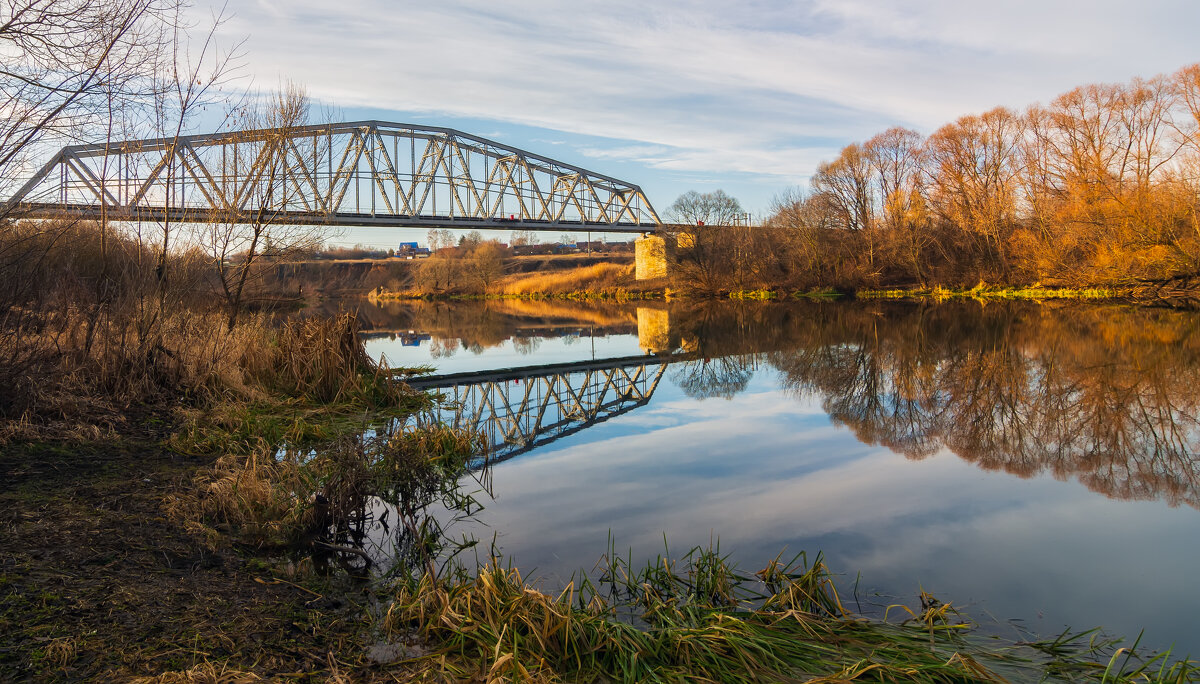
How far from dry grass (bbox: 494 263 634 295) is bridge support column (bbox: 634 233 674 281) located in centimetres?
137

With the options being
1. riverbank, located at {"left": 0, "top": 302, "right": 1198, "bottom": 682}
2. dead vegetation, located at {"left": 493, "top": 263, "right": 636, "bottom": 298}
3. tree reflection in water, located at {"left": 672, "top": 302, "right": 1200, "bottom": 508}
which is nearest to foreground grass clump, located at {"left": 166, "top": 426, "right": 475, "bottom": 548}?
riverbank, located at {"left": 0, "top": 302, "right": 1198, "bottom": 682}

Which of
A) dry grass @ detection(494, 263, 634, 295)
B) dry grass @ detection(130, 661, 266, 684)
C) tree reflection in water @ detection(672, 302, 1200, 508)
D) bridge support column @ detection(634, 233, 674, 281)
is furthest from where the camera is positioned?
dry grass @ detection(494, 263, 634, 295)

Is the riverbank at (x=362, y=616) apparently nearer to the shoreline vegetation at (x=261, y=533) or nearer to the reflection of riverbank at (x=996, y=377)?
the shoreline vegetation at (x=261, y=533)

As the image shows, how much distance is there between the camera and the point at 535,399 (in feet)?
39.6

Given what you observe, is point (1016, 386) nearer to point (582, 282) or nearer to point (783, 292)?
point (783, 292)

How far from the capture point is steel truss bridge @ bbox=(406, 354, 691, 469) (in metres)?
9.16

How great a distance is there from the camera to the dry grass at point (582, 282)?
58.2 meters

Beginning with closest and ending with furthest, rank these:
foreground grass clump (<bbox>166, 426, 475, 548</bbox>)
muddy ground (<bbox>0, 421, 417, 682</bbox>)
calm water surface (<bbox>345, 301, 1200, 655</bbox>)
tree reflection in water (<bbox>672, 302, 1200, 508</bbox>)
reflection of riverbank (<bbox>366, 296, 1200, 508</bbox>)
Result: 1. muddy ground (<bbox>0, 421, 417, 682</bbox>)
2. calm water surface (<bbox>345, 301, 1200, 655</bbox>)
3. foreground grass clump (<bbox>166, 426, 475, 548</bbox>)
4. tree reflection in water (<bbox>672, 302, 1200, 508</bbox>)
5. reflection of riverbank (<bbox>366, 296, 1200, 508</bbox>)

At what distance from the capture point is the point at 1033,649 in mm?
3500

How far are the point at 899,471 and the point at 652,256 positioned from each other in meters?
48.9

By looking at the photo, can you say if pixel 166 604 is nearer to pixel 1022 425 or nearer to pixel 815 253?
pixel 1022 425

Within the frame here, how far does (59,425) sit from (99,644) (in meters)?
4.97

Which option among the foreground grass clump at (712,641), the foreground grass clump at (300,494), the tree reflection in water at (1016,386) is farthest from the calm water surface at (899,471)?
the foreground grass clump at (300,494)

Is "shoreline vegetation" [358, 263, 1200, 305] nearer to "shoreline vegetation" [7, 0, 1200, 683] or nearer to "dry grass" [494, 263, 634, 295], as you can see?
"dry grass" [494, 263, 634, 295]
